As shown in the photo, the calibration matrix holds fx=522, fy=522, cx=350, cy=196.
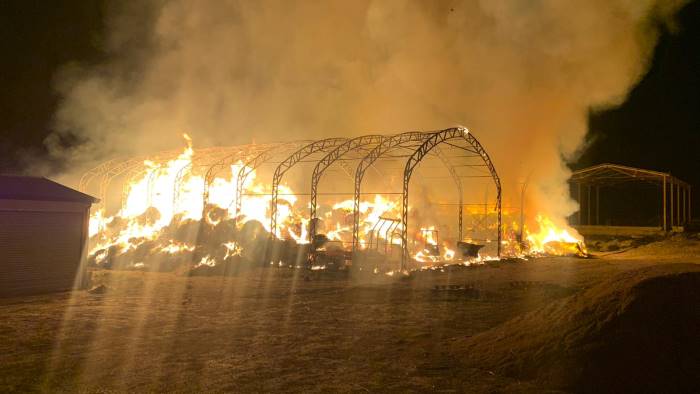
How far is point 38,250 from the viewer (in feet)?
51.8

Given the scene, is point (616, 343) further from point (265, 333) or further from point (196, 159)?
point (196, 159)

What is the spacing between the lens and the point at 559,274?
19.2 m

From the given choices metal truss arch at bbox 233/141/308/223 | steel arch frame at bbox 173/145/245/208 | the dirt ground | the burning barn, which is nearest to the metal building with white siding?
the dirt ground

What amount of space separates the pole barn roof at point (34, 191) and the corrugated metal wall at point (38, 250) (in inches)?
18.7

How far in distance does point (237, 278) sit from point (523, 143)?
22799 mm

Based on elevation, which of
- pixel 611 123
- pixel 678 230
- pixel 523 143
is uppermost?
pixel 611 123

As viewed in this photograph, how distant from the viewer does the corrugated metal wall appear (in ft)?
49.3

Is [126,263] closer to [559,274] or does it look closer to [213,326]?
[213,326]

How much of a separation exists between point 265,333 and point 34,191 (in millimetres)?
10439

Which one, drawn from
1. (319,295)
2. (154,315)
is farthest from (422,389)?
(319,295)

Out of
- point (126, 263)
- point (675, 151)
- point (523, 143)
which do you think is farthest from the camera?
point (675, 151)

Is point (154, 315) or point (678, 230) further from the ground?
point (678, 230)

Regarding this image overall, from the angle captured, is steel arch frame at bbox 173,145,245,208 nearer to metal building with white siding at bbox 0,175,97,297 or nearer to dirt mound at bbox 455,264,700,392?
metal building with white siding at bbox 0,175,97,297

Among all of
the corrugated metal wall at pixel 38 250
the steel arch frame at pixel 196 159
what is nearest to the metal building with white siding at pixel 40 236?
the corrugated metal wall at pixel 38 250
